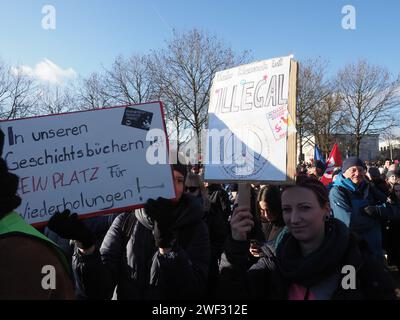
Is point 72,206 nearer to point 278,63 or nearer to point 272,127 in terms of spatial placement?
point 272,127

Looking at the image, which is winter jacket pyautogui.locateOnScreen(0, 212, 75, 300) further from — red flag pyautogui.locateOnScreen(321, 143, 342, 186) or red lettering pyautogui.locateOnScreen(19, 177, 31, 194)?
red flag pyautogui.locateOnScreen(321, 143, 342, 186)

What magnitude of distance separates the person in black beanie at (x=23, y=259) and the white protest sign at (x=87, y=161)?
998 millimetres

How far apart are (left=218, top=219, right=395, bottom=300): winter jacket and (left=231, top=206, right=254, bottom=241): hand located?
0.16 ft

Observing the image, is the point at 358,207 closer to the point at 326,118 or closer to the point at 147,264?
the point at 147,264

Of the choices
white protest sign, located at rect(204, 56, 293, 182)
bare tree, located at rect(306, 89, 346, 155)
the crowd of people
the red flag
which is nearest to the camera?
the crowd of people

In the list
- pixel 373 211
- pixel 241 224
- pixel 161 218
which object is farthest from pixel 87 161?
pixel 373 211

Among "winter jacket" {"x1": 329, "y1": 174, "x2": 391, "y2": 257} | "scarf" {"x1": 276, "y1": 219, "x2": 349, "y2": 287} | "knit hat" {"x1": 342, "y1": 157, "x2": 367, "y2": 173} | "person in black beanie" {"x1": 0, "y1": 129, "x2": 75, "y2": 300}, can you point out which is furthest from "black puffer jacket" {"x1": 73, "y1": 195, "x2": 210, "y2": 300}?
"knit hat" {"x1": 342, "y1": 157, "x2": 367, "y2": 173}

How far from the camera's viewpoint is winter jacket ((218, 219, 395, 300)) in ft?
6.70

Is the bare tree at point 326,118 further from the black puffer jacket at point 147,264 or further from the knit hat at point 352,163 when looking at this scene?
the black puffer jacket at point 147,264

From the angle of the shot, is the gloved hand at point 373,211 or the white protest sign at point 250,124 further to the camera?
the gloved hand at point 373,211

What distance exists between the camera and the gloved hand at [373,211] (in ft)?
16.3

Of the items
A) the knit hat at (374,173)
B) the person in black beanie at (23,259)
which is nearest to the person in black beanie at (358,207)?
the knit hat at (374,173)

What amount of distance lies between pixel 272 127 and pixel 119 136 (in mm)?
1036
